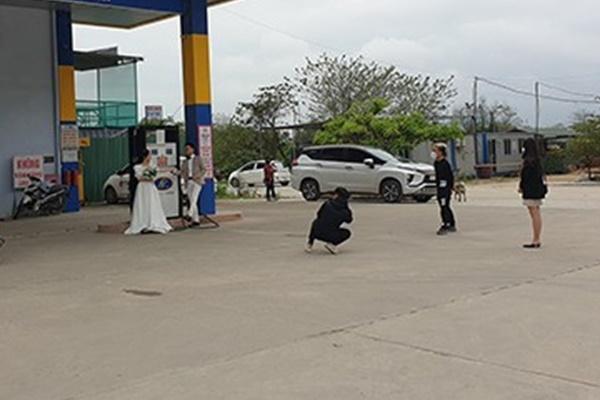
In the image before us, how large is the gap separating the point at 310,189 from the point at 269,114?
20985 mm

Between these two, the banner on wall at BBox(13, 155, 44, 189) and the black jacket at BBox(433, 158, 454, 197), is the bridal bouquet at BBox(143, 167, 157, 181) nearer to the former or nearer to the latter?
the black jacket at BBox(433, 158, 454, 197)

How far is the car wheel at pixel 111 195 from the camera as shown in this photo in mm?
25592

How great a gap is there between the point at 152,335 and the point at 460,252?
607cm

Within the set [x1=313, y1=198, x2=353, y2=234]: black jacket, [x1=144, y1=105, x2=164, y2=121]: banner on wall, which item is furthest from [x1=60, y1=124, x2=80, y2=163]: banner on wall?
[x1=313, y1=198, x2=353, y2=234]: black jacket

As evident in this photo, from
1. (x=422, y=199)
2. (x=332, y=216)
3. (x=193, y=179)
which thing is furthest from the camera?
(x=422, y=199)

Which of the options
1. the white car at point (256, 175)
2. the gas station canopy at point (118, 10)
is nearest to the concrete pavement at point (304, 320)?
the gas station canopy at point (118, 10)

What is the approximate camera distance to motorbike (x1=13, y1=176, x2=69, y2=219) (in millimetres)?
20641

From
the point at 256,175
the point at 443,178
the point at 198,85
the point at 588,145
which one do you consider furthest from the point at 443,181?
the point at 256,175

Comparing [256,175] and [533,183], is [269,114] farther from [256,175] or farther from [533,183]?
[533,183]

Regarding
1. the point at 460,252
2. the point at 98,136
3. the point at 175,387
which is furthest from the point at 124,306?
the point at 98,136

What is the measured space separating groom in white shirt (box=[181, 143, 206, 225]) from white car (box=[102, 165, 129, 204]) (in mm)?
8764

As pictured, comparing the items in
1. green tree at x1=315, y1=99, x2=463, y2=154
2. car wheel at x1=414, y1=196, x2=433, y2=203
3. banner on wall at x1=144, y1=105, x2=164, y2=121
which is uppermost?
banner on wall at x1=144, y1=105, x2=164, y2=121

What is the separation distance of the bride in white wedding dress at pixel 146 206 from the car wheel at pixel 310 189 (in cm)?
1008

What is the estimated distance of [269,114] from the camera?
46.1m
